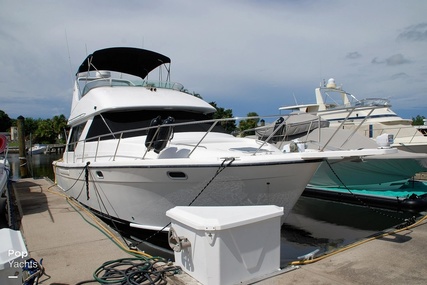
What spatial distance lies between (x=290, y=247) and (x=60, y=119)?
6475 centimetres

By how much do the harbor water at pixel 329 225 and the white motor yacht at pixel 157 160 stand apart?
204cm

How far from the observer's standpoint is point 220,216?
336 cm

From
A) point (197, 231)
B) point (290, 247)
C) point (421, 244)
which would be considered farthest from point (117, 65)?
point (421, 244)

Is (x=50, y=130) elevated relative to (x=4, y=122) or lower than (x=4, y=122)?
lower

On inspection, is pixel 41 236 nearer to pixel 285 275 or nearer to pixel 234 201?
pixel 234 201

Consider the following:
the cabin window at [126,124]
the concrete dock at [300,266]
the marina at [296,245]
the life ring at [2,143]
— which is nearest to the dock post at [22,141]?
the marina at [296,245]

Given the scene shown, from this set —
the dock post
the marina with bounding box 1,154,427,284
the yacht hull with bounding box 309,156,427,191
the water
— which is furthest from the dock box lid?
the dock post

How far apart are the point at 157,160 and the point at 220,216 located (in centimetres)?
212

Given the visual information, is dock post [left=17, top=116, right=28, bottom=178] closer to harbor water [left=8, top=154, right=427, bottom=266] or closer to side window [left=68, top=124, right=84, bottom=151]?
side window [left=68, top=124, right=84, bottom=151]

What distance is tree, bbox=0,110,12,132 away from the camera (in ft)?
287

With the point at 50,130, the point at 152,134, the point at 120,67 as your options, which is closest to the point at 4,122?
the point at 50,130

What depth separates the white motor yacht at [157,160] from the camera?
4820 mm

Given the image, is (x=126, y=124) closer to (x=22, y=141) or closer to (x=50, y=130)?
(x=22, y=141)

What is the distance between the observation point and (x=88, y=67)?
30.8ft
